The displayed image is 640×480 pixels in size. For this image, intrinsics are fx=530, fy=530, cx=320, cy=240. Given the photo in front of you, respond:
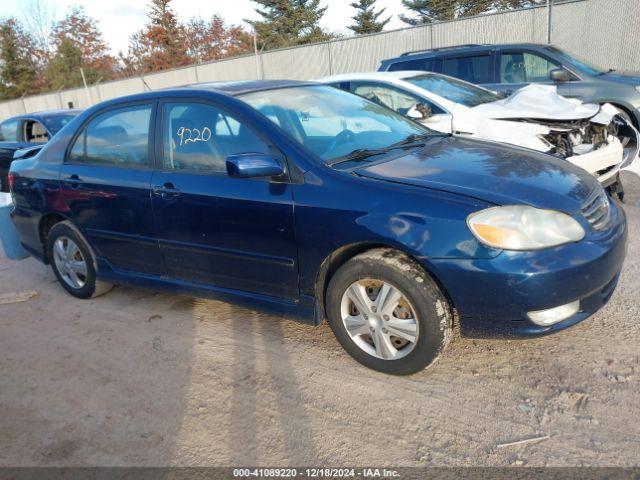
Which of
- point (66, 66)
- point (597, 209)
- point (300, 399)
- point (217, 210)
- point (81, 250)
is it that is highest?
point (66, 66)

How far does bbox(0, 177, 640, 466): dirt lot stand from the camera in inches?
94.0

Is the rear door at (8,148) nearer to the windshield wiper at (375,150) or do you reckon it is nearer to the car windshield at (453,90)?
the car windshield at (453,90)

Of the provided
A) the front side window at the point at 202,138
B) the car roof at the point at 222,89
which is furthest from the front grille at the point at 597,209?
Result: the car roof at the point at 222,89

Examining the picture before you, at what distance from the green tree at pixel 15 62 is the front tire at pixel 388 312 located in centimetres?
5109

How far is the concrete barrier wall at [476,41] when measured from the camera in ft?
44.2

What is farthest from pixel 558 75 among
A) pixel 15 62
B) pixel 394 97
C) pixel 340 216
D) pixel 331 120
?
pixel 15 62

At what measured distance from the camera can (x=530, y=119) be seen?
5.38 metres

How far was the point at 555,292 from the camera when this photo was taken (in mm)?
2527

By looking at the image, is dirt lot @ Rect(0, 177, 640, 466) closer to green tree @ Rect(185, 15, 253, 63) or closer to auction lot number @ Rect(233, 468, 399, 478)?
auction lot number @ Rect(233, 468, 399, 478)

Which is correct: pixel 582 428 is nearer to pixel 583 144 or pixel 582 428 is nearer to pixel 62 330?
pixel 62 330

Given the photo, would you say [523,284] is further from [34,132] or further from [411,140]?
[34,132]

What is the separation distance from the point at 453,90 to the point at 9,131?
7.47 meters

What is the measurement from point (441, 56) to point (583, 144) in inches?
172

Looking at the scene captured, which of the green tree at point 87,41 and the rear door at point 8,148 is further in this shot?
the green tree at point 87,41
